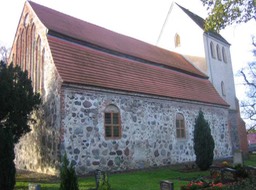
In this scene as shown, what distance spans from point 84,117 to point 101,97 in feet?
4.85

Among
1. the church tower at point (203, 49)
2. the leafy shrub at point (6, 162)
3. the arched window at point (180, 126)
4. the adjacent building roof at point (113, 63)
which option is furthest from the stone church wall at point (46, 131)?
the church tower at point (203, 49)

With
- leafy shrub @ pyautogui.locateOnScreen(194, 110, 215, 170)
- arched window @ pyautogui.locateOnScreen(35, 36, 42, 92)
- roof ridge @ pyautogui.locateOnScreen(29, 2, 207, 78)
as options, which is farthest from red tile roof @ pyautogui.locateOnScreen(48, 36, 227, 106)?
leafy shrub @ pyautogui.locateOnScreen(194, 110, 215, 170)

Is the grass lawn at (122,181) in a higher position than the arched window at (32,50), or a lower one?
lower

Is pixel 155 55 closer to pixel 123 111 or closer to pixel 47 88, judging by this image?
pixel 123 111

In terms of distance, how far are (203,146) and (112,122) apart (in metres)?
5.37

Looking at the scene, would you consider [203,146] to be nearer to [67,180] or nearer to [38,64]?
[38,64]

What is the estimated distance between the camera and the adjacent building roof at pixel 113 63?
15117 millimetres

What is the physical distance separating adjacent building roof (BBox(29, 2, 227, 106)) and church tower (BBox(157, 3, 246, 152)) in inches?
112

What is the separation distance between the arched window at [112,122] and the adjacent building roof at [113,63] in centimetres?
115

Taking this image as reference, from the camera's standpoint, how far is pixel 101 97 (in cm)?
1498

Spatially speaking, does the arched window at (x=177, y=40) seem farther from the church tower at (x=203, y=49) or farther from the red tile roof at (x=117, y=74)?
the red tile roof at (x=117, y=74)

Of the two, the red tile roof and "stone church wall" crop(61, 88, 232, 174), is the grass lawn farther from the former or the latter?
the red tile roof

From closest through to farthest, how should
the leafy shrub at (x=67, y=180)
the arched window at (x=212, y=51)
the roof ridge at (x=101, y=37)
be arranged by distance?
1. the leafy shrub at (x=67, y=180)
2. the roof ridge at (x=101, y=37)
3. the arched window at (x=212, y=51)

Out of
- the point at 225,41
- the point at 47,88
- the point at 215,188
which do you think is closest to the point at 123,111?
Answer: the point at 47,88
